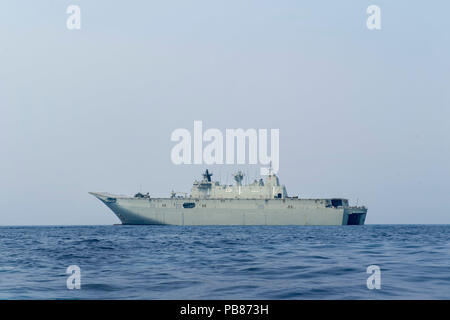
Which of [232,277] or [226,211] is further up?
[232,277]

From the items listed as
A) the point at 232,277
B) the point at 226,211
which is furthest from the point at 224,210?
the point at 232,277

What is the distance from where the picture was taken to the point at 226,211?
76812 mm

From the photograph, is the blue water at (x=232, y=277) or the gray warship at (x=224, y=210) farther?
the gray warship at (x=224, y=210)

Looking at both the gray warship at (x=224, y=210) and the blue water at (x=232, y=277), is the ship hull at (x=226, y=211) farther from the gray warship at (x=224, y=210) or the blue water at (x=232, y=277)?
the blue water at (x=232, y=277)

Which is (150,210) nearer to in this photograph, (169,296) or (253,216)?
(253,216)

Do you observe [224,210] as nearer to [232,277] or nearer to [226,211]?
[226,211]

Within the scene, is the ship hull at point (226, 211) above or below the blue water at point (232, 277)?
below

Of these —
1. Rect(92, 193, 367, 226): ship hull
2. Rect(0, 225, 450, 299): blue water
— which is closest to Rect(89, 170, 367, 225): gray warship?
Rect(92, 193, 367, 226): ship hull

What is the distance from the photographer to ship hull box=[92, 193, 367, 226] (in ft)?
253

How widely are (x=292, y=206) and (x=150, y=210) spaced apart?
24216 millimetres

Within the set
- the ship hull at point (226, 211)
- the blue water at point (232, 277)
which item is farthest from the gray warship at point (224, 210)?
the blue water at point (232, 277)

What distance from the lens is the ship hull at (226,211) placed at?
253 feet

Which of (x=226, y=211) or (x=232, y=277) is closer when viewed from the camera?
(x=232, y=277)

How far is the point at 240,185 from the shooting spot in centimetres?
8294
